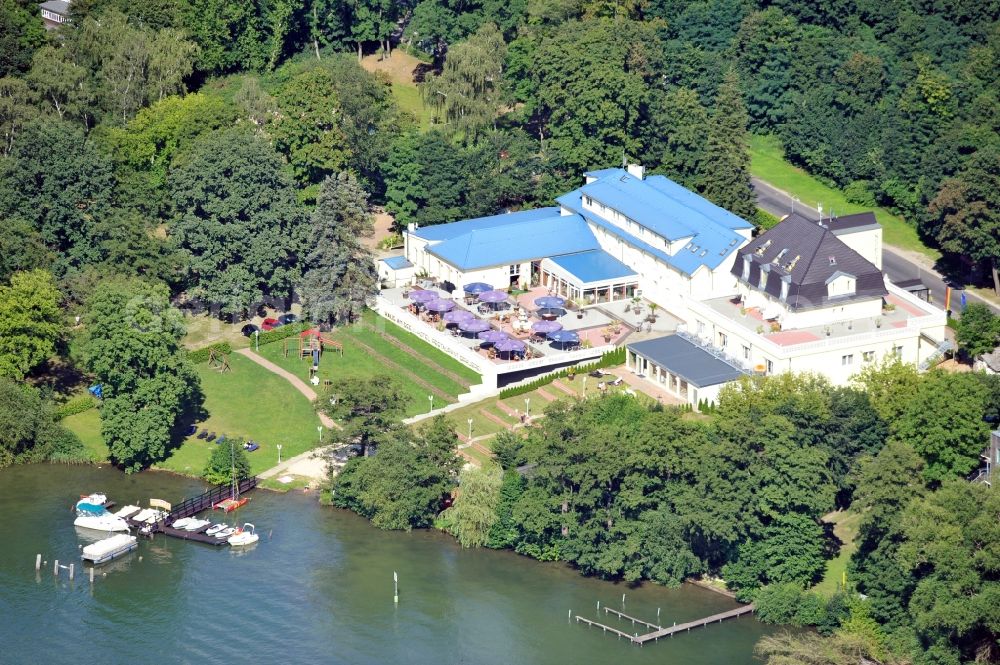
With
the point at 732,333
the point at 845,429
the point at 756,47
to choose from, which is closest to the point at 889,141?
the point at 756,47

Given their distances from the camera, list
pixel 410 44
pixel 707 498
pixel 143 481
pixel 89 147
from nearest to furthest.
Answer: pixel 707 498 < pixel 143 481 < pixel 89 147 < pixel 410 44

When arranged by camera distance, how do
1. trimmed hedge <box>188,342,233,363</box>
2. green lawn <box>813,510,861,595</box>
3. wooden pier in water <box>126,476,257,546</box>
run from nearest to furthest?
1. green lawn <box>813,510,861,595</box>
2. wooden pier in water <box>126,476,257,546</box>
3. trimmed hedge <box>188,342,233,363</box>

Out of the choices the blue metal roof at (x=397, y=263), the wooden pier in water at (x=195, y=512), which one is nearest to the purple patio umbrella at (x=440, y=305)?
the blue metal roof at (x=397, y=263)

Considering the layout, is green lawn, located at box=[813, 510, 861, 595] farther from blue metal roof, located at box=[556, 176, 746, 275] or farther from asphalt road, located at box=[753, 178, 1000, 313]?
asphalt road, located at box=[753, 178, 1000, 313]

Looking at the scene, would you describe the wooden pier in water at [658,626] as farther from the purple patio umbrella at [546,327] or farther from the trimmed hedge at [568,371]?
the purple patio umbrella at [546,327]

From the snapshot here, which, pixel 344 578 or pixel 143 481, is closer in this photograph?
pixel 344 578

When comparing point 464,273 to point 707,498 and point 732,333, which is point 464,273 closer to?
point 732,333

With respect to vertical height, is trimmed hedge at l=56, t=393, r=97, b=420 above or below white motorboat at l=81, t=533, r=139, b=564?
above

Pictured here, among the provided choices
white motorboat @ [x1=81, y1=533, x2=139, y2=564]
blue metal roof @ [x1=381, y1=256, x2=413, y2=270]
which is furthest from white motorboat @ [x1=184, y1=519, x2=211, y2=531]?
blue metal roof @ [x1=381, y1=256, x2=413, y2=270]
